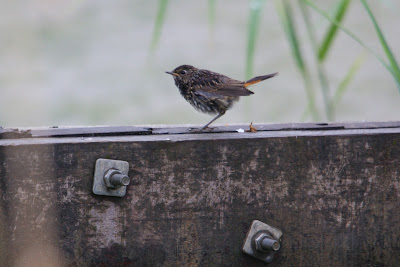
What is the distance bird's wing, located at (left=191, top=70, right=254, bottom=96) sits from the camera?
3.36 meters

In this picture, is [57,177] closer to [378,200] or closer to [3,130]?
[3,130]

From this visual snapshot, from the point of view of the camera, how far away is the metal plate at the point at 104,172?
2.39m

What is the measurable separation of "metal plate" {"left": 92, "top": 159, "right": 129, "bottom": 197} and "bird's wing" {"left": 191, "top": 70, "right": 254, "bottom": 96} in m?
1.01

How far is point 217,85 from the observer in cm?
343

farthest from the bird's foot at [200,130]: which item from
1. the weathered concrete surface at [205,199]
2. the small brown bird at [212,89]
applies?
the small brown bird at [212,89]

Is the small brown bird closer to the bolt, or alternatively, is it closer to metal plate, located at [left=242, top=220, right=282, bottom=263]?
metal plate, located at [left=242, top=220, right=282, bottom=263]

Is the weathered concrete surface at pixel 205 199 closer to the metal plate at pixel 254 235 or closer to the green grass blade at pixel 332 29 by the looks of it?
the metal plate at pixel 254 235

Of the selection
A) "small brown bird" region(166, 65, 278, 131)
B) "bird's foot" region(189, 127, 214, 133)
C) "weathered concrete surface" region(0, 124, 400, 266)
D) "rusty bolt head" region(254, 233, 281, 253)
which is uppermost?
"small brown bird" region(166, 65, 278, 131)

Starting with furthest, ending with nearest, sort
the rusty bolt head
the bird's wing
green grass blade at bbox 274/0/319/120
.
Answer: the bird's wing, green grass blade at bbox 274/0/319/120, the rusty bolt head

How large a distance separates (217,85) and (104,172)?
1.16 meters

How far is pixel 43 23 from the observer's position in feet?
34.1

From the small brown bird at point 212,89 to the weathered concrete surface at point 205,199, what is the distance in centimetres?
75

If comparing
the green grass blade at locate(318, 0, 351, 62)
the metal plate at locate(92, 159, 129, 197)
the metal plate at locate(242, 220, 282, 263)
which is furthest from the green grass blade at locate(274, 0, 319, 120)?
the metal plate at locate(92, 159, 129, 197)

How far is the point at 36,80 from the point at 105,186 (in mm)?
7433
